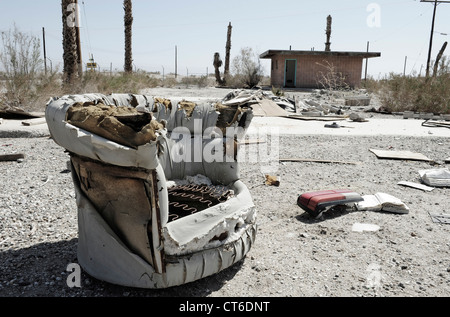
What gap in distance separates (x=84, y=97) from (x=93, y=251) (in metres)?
Result: 1.03

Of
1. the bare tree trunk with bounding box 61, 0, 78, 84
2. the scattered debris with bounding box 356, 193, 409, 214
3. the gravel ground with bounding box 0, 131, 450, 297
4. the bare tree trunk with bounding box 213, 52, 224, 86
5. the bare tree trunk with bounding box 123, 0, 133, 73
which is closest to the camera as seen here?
the gravel ground with bounding box 0, 131, 450, 297

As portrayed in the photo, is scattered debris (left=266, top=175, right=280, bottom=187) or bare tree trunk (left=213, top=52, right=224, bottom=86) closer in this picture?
scattered debris (left=266, top=175, right=280, bottom=187)

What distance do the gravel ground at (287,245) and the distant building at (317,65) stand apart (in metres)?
18.7

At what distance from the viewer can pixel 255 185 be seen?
4.67 m

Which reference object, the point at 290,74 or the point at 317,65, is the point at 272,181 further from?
the point at 290,74

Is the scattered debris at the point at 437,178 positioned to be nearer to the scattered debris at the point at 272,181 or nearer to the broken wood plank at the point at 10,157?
the scattered debris at the point at 272,181

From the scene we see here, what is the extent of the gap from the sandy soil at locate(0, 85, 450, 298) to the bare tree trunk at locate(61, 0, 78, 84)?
654 cm

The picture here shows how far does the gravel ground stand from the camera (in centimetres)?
235

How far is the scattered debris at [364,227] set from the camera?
334 cm

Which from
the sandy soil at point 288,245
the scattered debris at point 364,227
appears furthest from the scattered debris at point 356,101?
the scattered debris at point 364,227

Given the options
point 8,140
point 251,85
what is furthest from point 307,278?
point 251,85

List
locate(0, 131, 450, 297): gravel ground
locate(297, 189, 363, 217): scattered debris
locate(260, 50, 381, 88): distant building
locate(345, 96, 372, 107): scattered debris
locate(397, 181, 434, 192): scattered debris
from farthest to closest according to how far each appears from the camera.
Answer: locate(260, 50, 381, 88): distant building, locate(345, 96, 372, 107): scattered debris, locate(397, 181, 434, 192): scattered debris, locate(297, 189, 363, 217): scattered debris, locate(0, 131, 450, 297): gravel ground

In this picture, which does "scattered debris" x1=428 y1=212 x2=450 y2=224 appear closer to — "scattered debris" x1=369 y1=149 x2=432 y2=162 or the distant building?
"scattered debris" x1=369 y1=149 x2=432 y2=162

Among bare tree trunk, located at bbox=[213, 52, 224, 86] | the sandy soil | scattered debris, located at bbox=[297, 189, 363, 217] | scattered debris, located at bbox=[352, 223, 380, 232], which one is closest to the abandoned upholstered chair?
the sandy soil
